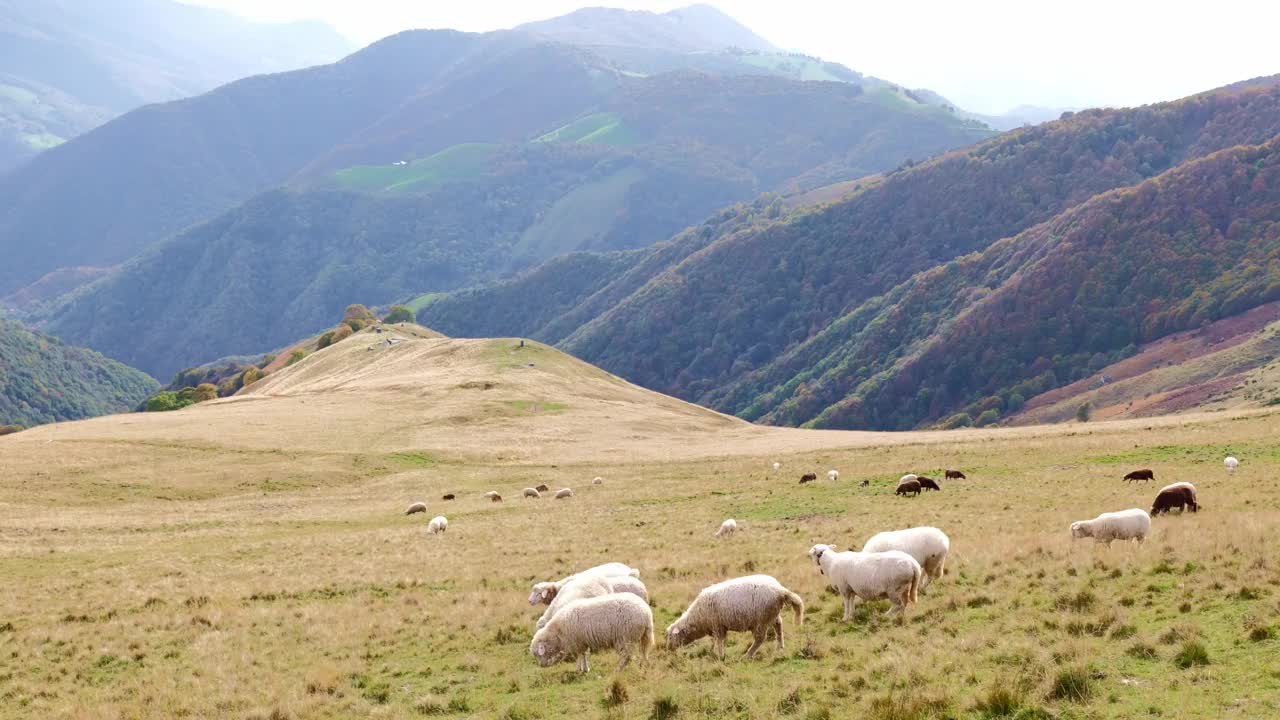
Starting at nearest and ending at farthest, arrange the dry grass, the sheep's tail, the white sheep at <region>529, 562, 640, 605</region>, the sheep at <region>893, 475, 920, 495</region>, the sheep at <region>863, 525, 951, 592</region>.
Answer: the dry grass
the sheep's tail
the sheep at <region>863, 525, 951, 592</region>
the white sheep at <region>529, 562, 640, 605</region>
the sheep at <region>893, 475, 920, 495</region>

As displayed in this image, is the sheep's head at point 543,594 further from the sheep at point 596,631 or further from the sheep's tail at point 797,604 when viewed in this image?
the sheep's tail at point 797,604

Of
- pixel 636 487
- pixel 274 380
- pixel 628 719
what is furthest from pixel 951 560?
pixel 274 380

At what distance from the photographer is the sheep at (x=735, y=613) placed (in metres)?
15.7

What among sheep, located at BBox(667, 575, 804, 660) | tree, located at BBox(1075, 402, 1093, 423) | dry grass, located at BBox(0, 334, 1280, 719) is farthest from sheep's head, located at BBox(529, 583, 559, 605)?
tree, located at BBox(1075, 402, 1093, 423)

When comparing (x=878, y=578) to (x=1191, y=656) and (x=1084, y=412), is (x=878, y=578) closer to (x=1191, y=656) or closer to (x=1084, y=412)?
(x=1191, y=656)

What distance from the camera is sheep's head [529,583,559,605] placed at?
67.5 feet

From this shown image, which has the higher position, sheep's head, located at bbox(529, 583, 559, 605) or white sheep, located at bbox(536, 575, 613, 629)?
white sheep, located at bbox(536, 575, 613, 629)

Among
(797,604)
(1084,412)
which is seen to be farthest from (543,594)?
(1084,412)

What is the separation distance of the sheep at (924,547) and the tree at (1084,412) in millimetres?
111715

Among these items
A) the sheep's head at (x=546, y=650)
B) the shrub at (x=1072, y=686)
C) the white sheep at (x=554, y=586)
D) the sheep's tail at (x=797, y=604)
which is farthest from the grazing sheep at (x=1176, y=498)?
the sheep's head at (x=546, y=650)

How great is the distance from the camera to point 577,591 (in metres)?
18.8

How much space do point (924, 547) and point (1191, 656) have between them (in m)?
6.89

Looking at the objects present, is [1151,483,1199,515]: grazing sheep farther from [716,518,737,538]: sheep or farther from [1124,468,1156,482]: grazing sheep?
[716,518,737,538]: sheep

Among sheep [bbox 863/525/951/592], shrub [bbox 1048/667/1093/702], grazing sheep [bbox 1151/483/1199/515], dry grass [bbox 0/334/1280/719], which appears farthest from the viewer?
grazing sheep [bbox 1151/483/1199/515]
